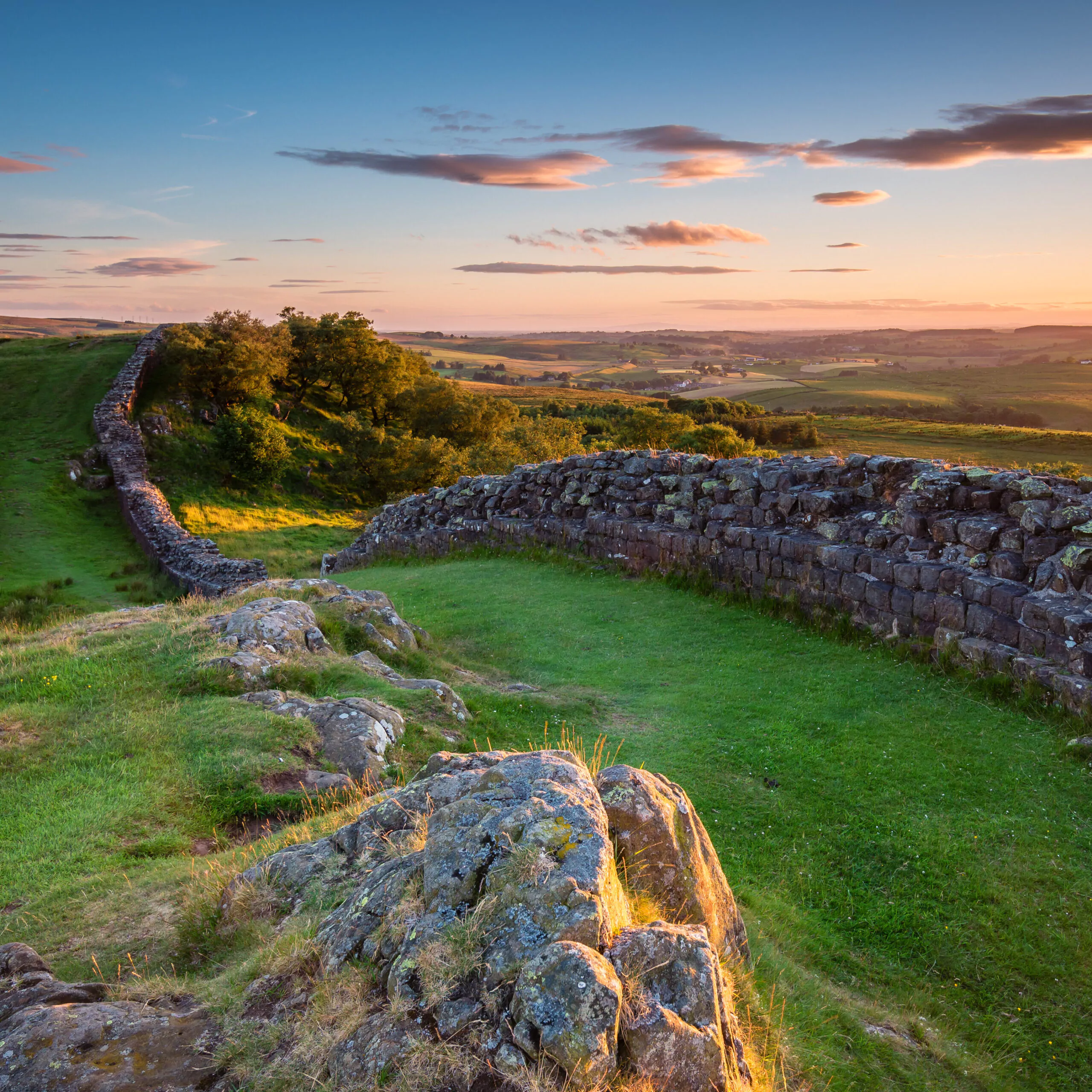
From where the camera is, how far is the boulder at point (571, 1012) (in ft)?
9.09

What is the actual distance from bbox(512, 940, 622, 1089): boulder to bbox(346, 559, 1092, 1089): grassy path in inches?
75.6

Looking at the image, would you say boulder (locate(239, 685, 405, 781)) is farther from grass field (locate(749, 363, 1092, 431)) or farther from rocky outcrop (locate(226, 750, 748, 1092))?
grass field (locate(749, 363, 1092, 431))

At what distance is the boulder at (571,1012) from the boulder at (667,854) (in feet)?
3.64

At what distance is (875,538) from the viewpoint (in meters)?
11.3

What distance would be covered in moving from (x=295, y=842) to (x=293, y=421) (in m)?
50.0

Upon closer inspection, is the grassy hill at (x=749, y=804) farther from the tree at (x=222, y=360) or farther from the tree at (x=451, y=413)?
the tree at (x=451, y=413)

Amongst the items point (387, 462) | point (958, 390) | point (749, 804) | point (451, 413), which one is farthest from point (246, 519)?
point (958, 390)

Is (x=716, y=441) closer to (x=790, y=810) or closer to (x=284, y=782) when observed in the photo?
(x=790, y=810)

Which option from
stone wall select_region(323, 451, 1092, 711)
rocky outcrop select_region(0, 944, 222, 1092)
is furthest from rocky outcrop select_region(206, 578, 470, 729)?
stone wall select_region(323, 451, 1092, 711)

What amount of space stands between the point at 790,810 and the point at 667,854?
11.3 feet

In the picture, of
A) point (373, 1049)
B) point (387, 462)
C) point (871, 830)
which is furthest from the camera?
point (387, 462)

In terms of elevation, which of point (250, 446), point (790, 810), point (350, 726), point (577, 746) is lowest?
point (790, 810)

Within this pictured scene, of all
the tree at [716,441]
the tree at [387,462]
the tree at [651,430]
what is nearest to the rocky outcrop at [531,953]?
the tree at [716,441]

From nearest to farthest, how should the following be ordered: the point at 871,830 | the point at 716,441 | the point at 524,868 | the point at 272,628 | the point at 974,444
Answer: the point at 524,868, the point at 871,830, the point at 272,628, the point at 974,444, the point at 716,441
